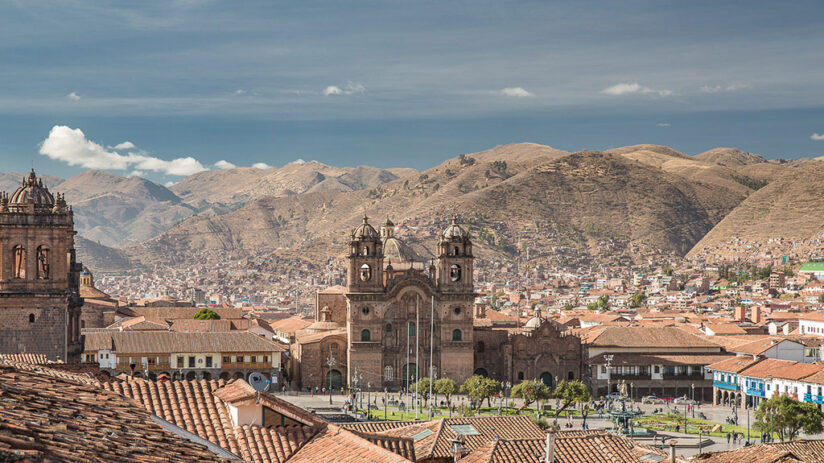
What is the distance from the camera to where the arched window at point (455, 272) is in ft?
242

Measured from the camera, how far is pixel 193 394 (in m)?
15.9

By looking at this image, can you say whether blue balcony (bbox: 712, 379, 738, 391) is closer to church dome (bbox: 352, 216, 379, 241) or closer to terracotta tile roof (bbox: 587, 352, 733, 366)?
terracotta tile roof (bbox: 587, 352, 733, 366)

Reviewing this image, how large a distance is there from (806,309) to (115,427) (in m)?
131

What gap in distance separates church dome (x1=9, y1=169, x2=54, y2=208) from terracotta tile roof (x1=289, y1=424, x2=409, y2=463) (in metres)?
31.0

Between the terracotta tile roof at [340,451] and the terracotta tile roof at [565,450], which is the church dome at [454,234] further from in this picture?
the terracotta tile roof at [340,451]

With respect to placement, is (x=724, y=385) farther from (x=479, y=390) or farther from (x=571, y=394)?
(x=479, y=390)

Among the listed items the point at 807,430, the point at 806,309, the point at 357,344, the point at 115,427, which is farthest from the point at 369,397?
the point at 806,309

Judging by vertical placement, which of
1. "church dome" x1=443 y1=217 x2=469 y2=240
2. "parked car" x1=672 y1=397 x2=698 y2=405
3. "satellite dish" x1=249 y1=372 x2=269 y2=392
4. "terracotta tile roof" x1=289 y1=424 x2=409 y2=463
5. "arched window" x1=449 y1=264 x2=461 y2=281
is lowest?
"parked car" x1=672 y1=397 x2=698 y2=405

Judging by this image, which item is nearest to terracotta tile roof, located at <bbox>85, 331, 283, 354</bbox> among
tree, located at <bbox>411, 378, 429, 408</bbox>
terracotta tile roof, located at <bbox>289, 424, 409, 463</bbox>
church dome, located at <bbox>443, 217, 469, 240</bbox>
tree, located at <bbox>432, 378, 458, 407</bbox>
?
tree, located at <bbox>411, 378, 429, 408</bbox>

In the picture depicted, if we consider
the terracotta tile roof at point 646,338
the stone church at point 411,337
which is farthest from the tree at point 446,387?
the terracotta tile roof at point 646,338

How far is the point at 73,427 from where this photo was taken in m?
7.65

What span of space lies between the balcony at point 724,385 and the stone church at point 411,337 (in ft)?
29.6

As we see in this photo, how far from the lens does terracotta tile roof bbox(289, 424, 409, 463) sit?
14.3 meters

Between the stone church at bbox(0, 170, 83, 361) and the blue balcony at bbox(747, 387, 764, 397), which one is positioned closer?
the stone church at bbox(0, 170, 83, 361)
